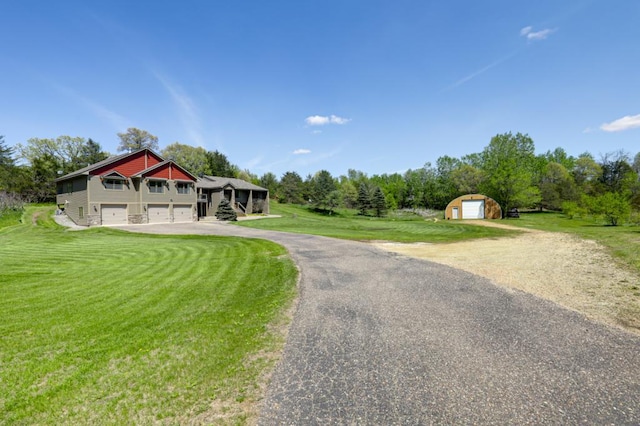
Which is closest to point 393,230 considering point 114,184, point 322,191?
point 114,184

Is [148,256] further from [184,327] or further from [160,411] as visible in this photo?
[160,411]

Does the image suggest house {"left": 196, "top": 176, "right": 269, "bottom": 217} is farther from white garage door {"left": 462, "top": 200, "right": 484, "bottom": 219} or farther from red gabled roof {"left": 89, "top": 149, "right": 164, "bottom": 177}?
white garage door {"left": 462, "top": 200, "right": 484, "bottom": 219}

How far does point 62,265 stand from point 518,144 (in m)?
63.8

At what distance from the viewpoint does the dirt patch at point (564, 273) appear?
6.24 metres

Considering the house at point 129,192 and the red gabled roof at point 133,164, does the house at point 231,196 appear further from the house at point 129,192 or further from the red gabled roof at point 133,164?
the red gabled roof at point 133,164

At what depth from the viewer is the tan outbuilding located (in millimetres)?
41625

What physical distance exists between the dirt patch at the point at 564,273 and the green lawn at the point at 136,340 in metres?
6.41

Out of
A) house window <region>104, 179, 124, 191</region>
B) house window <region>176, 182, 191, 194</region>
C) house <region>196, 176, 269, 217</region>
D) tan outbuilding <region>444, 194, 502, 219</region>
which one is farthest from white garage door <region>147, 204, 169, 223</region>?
tan outbuilding <region>444, 194, 502, 219</region>

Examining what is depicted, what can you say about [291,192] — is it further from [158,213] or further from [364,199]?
[158,213]

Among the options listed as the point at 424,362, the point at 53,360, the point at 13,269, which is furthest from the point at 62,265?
the point at 424,362

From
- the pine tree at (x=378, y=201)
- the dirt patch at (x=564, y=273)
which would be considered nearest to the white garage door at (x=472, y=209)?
the pine tree at (x=378, y=201)

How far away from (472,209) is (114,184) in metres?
47.0

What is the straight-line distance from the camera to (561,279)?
27.9ft

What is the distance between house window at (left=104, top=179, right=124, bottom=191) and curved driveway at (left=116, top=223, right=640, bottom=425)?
33.2 meters
